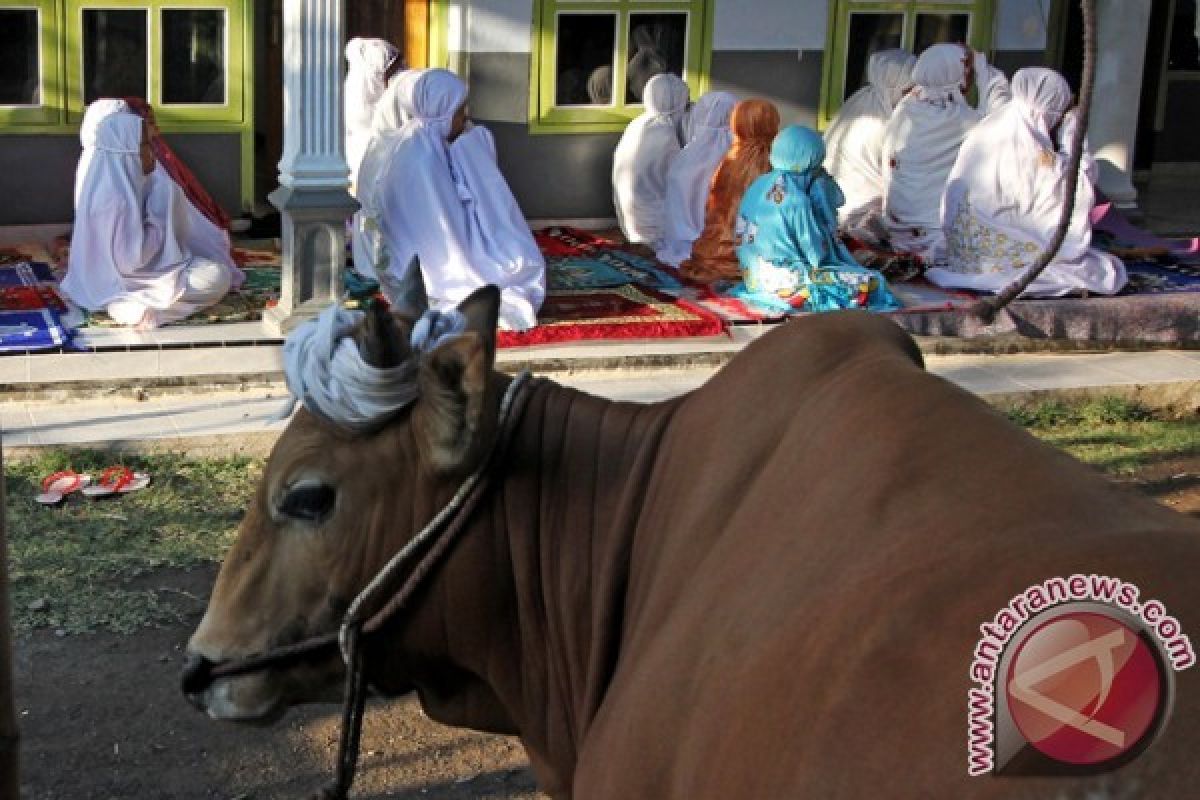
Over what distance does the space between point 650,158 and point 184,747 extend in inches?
284

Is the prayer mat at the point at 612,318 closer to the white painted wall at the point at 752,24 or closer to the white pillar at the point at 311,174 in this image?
the white pillar at the point at 311,174

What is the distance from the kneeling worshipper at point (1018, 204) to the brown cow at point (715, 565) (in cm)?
811

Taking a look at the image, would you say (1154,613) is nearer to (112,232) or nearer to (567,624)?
(567,624)

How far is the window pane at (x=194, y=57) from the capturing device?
10625 millimetres

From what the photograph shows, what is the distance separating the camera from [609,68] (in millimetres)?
11828

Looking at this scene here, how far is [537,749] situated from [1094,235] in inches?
395

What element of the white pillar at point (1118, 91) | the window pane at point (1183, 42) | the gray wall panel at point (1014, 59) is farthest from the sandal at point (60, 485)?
the window pane at point (1183, 42)

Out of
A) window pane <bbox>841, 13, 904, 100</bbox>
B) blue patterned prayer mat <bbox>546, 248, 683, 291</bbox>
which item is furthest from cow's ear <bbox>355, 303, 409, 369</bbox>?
window pane <bbox>841, 13, 904, 100</bbox>

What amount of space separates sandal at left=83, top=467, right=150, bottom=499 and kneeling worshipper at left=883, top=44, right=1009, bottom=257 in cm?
620

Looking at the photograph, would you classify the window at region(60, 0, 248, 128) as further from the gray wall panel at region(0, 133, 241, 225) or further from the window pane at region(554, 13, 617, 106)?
the window pane at region(554, 13, 617, 106)

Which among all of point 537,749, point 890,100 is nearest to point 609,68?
point 890,100

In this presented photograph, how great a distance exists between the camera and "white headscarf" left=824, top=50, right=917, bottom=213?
12109 mm

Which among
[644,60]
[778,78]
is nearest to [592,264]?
[644,60]

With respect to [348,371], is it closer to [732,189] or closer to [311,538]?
[311,538]
